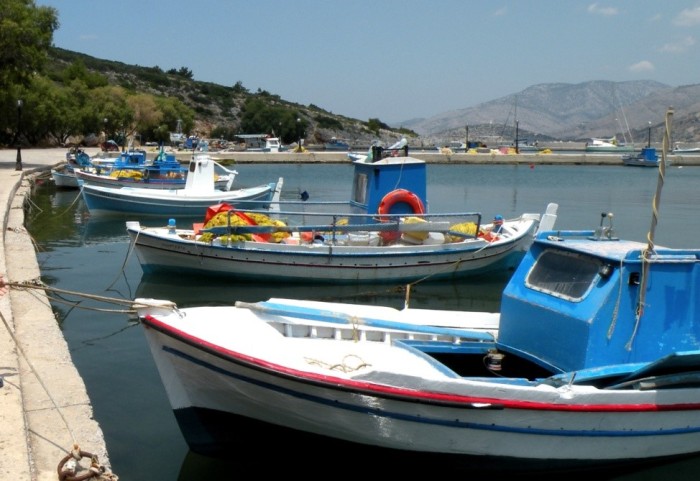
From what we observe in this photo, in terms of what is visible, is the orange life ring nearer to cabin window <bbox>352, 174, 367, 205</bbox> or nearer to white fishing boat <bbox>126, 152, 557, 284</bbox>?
white fishing boat <bbox>126, 152, 557, 284</bbox>

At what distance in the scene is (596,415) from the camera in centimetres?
635

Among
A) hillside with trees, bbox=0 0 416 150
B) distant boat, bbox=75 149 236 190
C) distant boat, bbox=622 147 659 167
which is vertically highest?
hillside with trees, bbox=0 0 416 150

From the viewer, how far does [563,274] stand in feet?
24.0

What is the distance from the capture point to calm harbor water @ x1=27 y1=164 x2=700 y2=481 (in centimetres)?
710

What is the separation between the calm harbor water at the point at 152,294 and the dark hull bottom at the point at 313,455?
0.16 feet

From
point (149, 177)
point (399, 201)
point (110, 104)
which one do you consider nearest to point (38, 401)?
point (399, 201)

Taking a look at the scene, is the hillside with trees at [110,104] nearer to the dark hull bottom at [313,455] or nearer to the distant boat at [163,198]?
the distant boat at [163,198]

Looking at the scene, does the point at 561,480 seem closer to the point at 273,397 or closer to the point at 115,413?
the point at 273,397

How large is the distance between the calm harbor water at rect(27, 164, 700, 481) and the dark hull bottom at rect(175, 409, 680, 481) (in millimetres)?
47

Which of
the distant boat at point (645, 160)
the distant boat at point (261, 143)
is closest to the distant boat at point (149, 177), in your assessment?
the distant boat at point (645, 160)

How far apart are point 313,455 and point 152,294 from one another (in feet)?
28.7

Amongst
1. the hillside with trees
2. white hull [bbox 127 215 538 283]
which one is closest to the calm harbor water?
white hull [bbox 127 215 538 283]

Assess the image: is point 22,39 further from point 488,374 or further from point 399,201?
point 488,374

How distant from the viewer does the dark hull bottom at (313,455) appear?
21.0ft
